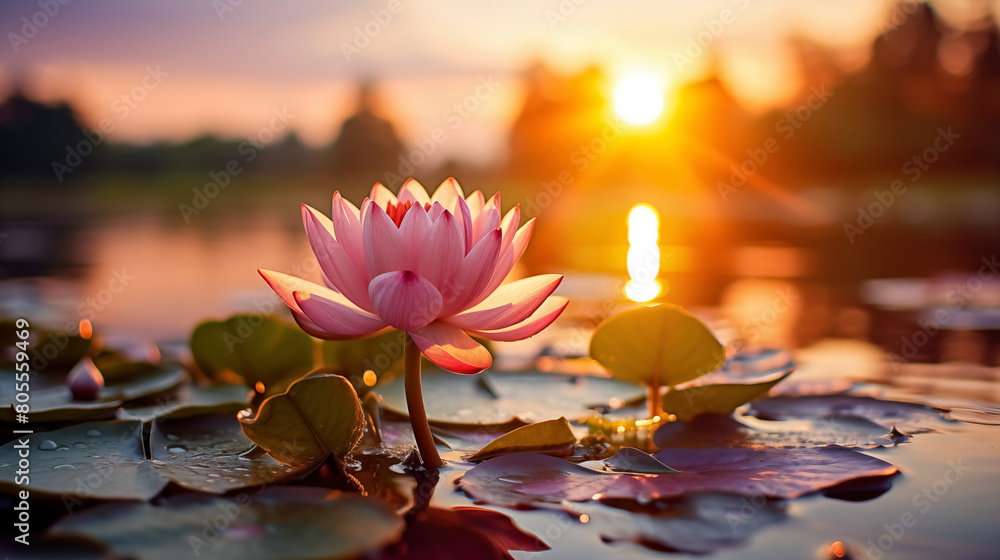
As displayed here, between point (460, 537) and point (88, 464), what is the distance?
61 centimetres

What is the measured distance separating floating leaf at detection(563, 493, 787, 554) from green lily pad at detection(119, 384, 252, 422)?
2.43ft

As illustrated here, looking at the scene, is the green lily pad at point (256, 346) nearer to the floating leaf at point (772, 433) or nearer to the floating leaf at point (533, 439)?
the floating leaf at point (533, 439)

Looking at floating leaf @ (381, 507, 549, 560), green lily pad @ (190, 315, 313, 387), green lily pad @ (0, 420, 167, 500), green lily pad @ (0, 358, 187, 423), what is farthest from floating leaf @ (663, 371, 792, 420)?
green lily pad @ (0, 358, 187, 423)

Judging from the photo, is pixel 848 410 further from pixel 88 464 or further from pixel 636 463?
pixel 88 464

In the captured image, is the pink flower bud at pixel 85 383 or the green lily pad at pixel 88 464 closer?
the green lily pad at pixel 88 464

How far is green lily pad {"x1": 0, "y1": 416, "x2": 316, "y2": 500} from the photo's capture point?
36.5 inches

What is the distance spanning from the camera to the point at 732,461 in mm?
1093

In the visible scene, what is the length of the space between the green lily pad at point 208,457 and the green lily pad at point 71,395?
0.51ft

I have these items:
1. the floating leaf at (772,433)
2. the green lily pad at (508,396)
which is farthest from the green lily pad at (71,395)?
the floating leaf at (772,433)

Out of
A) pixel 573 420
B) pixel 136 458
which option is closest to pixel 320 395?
pixel 136 458

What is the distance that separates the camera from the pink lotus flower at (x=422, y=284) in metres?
0.91

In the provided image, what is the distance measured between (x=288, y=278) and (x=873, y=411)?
1267mm

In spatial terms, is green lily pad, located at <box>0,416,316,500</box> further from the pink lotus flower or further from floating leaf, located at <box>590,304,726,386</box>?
floating leaf, located at <box>590,304,726,386</box>

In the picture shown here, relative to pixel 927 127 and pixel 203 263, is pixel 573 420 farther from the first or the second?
pixel 927 127
